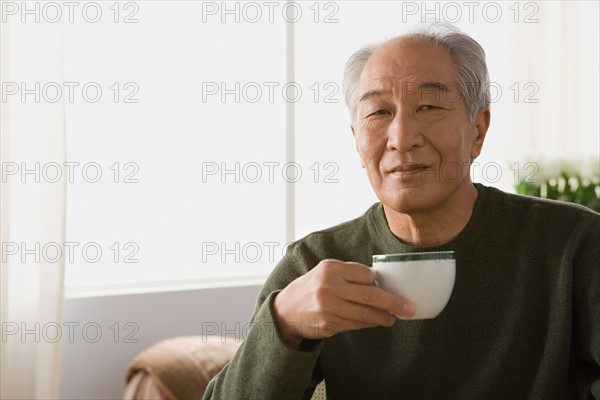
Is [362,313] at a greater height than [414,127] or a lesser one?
lesser

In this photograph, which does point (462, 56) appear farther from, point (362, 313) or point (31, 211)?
point (31, 211)

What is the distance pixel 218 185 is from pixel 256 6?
0.87 metres

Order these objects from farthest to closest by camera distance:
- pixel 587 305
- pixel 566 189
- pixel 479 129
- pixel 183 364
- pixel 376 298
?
pixel 566 189 → pixel 183 364 → pixel 479 129 → pixel 587 305 → pixel 376 298

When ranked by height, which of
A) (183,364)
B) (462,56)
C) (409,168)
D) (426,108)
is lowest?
(183,364)

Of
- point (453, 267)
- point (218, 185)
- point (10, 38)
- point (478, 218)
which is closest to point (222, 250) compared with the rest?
point (218, 185)

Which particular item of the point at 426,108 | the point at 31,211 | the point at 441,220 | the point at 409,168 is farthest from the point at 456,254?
the point at 31,211

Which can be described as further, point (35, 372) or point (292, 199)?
point (292, 199)

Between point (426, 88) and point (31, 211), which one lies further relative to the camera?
point (31, 211)

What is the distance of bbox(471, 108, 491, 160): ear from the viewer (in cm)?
180

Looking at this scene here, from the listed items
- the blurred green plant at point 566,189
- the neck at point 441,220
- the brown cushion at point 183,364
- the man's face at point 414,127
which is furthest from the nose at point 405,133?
the blurred green plant at point 566,189

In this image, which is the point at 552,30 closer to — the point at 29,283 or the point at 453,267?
the point at 29,283

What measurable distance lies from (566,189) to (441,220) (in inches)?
65.5

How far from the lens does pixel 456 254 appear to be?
1.67 meters

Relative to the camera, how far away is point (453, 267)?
1307mm
